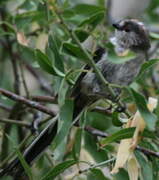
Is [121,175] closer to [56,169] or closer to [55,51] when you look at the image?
[56,169]

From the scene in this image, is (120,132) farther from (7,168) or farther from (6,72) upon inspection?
(6,72)

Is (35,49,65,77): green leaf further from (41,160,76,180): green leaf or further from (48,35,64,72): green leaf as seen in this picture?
(41,160,76,180): green leaf

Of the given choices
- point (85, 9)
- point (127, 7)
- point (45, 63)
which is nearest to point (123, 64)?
point (85, 9)

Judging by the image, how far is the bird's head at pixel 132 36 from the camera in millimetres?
3010

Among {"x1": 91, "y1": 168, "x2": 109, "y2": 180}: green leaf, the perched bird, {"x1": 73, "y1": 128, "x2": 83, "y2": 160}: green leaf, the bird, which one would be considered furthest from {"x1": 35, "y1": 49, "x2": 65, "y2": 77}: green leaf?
the perched bird

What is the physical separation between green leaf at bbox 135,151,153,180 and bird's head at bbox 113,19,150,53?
0.82 m

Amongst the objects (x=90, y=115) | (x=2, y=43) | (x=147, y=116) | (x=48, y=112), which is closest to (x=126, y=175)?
(x=147, y=116)

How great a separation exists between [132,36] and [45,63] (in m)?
0.96

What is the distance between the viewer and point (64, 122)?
2246 mm

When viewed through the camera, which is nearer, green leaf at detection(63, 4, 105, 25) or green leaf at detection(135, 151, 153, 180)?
green leaf at detection(135, 151, 153, 180)

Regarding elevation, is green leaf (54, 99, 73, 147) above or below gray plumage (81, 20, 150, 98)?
above

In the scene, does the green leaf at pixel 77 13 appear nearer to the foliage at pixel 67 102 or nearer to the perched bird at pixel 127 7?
the foliage at pixel 67 102

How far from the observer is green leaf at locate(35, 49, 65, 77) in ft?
7.14

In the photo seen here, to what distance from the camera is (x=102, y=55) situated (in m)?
2.95
